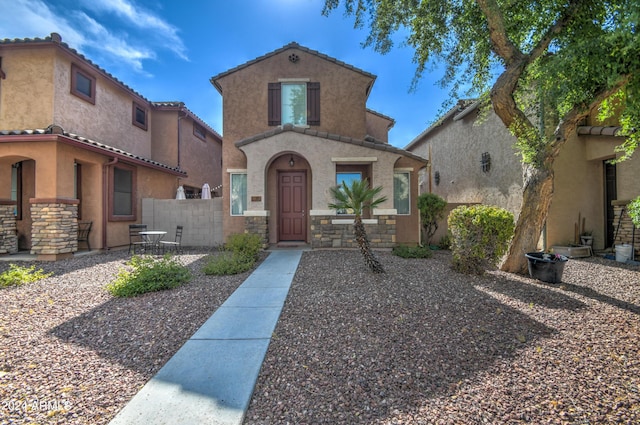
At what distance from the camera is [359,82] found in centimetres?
1084

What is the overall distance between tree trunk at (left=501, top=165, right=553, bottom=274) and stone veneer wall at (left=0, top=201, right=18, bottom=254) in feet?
47.6

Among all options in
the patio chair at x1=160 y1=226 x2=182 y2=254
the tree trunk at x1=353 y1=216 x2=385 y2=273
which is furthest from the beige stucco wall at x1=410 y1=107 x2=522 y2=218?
the patio chair at x1=160 y1=226 x2=182 y2=254

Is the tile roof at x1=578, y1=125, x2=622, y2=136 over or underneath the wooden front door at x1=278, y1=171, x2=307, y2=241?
over

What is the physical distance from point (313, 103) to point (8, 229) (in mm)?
10984

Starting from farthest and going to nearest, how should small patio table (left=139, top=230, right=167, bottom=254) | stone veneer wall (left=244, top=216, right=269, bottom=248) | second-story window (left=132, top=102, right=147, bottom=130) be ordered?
second-story window (left=132, top=102, right=147, bottom=130), small patio table (left=139, top=230, right=167, bottom=254), stone veneer wall (left=244, top=216, right=269, bottom=248)

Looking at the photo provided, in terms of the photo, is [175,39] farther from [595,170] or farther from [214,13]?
[595,170]

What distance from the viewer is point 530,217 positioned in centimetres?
639

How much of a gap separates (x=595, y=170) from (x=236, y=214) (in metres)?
12.0

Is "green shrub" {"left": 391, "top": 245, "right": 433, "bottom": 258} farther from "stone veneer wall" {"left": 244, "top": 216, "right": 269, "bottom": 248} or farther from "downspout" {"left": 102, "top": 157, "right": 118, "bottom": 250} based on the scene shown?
"downspout" {"left": 102, "top": 157, "right": 118, "bottom": 250}

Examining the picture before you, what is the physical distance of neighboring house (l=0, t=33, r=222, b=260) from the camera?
26.8 feet

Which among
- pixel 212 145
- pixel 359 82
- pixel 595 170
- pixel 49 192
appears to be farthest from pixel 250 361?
pixel 212 145

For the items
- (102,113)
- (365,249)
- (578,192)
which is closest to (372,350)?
(365,249)

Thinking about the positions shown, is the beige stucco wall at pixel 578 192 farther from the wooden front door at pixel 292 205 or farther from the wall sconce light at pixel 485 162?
the wooden front door at pixel 292 205

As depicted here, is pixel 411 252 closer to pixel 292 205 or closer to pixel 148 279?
pixel 292 205
